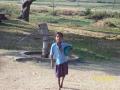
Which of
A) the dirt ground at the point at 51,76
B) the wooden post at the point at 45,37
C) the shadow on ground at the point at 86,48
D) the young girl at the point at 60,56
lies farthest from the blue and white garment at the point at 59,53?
the wooden post at the point at 45,37

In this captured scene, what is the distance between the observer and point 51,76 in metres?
12.7

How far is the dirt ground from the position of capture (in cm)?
1149

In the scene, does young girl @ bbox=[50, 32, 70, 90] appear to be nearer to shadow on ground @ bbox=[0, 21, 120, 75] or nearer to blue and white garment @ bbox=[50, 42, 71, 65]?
blue and white garment @ bbox=[50, 42, 71, 65]

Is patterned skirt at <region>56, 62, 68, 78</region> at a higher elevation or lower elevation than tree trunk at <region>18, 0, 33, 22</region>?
higher

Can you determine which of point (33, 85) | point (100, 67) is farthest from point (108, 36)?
point (33, 85)

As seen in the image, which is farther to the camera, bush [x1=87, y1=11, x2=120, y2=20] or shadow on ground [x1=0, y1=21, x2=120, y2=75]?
bush [x1=87, y1=11, x2=120, y2=20]

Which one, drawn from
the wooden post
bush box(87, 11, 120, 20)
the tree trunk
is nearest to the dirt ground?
the wooden post

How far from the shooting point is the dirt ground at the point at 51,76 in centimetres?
1149

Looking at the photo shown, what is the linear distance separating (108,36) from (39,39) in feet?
15.0

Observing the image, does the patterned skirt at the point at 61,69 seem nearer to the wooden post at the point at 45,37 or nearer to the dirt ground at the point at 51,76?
the dirt ground at the point at 51,76

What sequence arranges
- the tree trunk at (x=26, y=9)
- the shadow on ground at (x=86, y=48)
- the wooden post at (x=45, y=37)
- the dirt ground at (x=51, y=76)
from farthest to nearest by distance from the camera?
the tree trunk at (x=26, y=9) → the shadow on ground at (x=86, y=48) → the wooden post at (x=45, y=37) → the dirt ground at (x=51, y=76)

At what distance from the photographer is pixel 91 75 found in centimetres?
1320

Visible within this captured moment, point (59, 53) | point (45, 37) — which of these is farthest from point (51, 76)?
point (45, 37)

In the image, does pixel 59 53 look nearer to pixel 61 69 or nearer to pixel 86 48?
pixel 61 69
